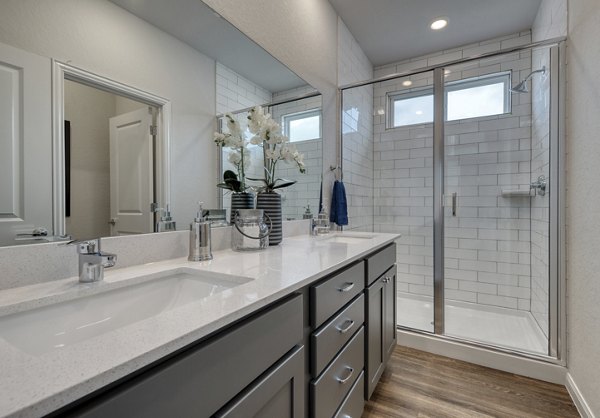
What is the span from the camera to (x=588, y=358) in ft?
4.87

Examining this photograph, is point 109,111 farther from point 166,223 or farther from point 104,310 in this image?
point 104,310

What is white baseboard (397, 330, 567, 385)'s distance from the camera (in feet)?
5.91

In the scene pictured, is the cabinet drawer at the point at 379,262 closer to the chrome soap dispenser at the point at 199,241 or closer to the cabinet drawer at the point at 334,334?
A: the cabinet drawer at the point at 334,334

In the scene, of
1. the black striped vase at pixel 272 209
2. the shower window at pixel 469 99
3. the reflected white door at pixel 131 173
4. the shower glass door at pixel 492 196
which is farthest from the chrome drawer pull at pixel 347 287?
the shower window at pixel 469 99

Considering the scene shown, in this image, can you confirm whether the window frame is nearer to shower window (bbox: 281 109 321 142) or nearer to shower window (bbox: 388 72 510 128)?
shower window (bbox: 281 109 321 142)

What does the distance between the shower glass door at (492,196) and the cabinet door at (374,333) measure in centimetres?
119

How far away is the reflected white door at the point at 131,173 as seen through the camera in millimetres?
960

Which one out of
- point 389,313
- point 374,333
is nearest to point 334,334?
point 374,333

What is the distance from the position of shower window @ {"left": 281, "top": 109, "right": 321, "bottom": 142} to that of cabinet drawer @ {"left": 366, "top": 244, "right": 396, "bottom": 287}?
958 mm

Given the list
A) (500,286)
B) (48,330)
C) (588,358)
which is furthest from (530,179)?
(48,330)

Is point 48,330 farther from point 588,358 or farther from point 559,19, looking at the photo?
point 559,19

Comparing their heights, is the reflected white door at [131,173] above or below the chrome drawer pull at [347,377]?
above

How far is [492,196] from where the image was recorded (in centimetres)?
277

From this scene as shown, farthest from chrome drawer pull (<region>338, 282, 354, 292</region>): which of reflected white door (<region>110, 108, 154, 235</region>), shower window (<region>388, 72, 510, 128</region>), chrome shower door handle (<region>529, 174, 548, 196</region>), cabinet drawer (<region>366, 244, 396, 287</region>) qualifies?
shower window (<region>388, 72, 510, 128</region>)
